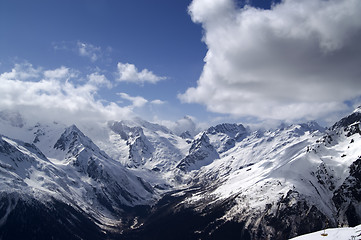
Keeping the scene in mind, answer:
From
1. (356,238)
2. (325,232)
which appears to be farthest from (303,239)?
(356,238)

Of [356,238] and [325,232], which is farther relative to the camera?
[325,232]

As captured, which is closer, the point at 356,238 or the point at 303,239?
the point at 356,238

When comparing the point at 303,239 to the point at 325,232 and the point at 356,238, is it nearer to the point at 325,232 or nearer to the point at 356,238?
the point at 325,232
